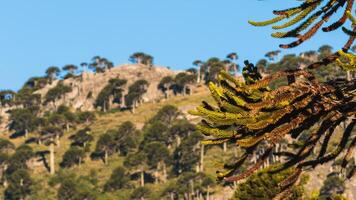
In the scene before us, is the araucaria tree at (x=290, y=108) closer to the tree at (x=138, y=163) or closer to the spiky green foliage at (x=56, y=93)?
the tree at (x=138, y=163)

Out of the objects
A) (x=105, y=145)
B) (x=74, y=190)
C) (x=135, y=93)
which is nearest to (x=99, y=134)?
(x=105, y=145)

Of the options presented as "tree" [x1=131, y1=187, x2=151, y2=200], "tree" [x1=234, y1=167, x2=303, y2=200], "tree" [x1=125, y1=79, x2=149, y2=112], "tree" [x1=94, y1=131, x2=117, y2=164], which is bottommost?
"tree" [x1=131, y1=187, x2=151, y2=200]

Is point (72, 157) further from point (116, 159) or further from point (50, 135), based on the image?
point (50, 135)

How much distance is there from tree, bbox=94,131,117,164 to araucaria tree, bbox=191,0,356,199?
133219mm

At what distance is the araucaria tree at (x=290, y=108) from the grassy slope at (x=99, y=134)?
9870 cm

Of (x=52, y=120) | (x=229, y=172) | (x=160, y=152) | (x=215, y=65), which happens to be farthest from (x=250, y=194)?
(x=215, y=65)

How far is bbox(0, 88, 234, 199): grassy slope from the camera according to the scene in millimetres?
128913

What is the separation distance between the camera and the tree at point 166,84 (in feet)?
632

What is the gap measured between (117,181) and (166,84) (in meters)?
75.9

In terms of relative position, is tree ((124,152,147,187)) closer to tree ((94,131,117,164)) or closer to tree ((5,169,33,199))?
tree ((94,131,117,164))

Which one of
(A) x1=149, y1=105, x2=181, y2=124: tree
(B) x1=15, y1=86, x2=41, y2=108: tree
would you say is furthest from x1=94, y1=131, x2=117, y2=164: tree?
(B) x1=15, y1=86, x2=41, y2=108: tree

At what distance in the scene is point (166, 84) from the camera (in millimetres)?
195000

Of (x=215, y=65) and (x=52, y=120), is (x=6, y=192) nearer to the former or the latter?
(x=52, y=120)

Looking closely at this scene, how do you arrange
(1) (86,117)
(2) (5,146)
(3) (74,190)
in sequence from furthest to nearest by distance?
(1) (86,117), (2) (5,146), (3) (74,190)
